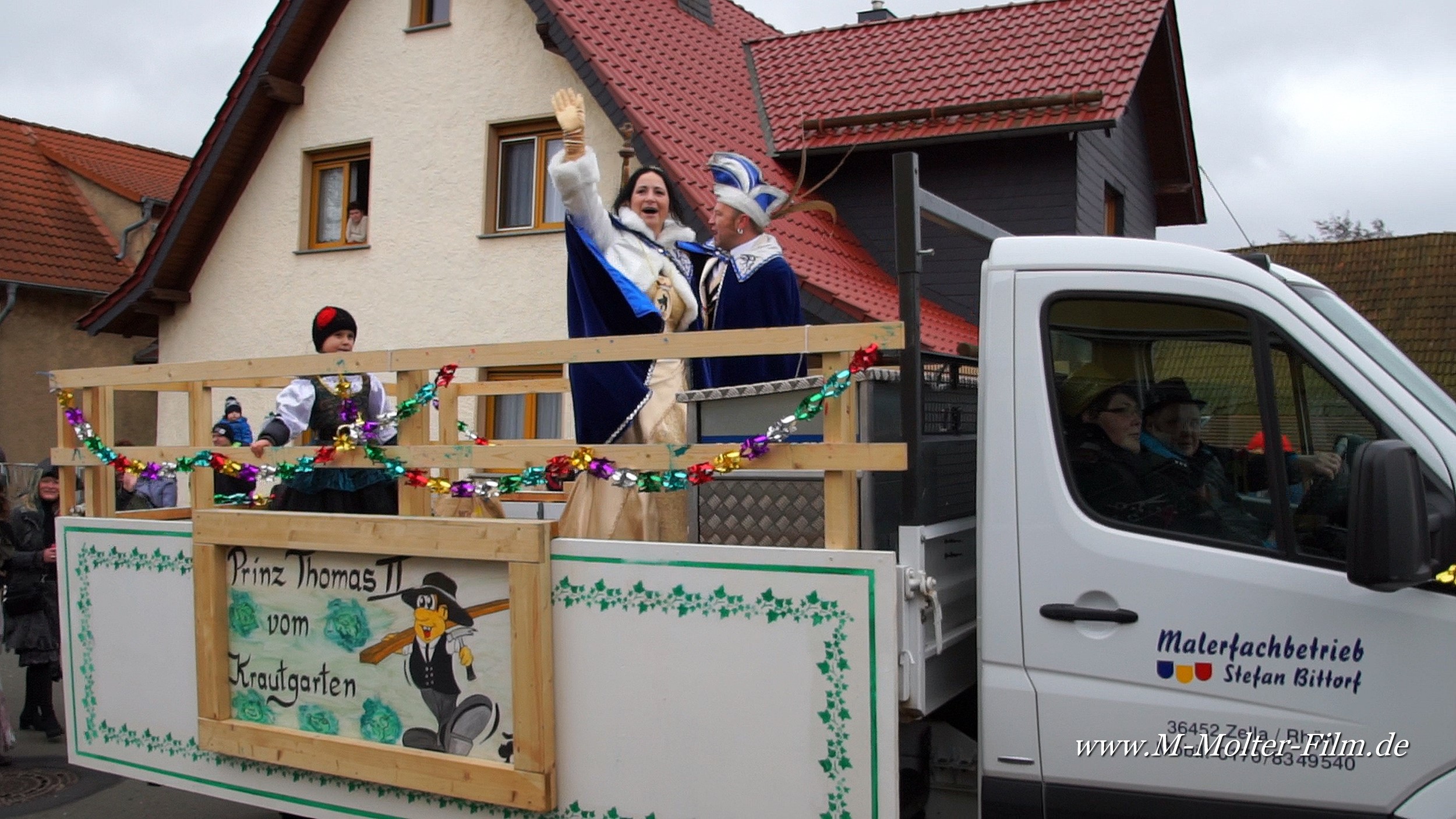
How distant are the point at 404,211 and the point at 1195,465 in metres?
10.9

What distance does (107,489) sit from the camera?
4207 millimetres

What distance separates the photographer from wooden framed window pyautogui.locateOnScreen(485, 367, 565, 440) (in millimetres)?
11781

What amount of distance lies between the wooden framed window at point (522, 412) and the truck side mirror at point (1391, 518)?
31.1 feet

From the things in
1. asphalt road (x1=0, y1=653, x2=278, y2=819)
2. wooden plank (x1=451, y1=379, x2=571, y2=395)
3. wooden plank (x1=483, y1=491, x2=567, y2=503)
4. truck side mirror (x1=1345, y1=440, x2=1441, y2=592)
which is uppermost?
wooden plank (x1=451, y1=379, x2=571, y2=395)

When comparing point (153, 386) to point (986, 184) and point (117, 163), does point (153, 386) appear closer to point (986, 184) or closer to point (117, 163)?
point (986, 184)

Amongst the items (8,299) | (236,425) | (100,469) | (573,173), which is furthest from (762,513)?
(8,299)

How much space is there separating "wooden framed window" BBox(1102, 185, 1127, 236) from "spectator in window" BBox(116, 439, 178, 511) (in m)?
9.39

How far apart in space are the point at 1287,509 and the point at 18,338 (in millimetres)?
18705

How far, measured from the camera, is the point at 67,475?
4.31 m

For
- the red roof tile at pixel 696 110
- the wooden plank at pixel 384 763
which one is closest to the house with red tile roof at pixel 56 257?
the red roof tile at pixel 696 110

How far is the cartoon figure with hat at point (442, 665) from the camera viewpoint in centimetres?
310

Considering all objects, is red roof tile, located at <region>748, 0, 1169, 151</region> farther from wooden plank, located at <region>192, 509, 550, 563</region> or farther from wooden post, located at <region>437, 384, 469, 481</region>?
wooden plank, located at <region>192, 509, 550, 563</region>

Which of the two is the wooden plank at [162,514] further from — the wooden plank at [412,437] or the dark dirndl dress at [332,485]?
the wooden plank at [412,437]

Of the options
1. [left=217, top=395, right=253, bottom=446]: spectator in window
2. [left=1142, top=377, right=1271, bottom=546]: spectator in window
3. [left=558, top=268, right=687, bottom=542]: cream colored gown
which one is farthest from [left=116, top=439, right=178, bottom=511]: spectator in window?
[left=1142, top=377, right=1271, bottom=546]: spectator in window
